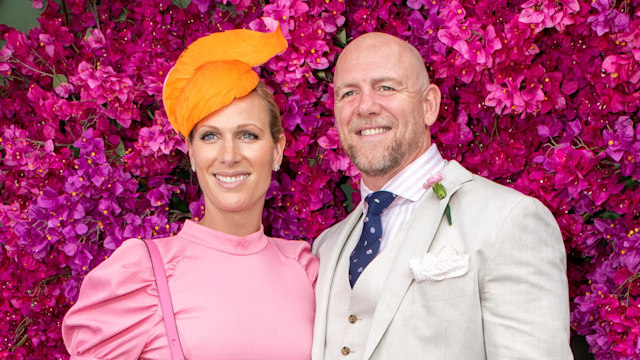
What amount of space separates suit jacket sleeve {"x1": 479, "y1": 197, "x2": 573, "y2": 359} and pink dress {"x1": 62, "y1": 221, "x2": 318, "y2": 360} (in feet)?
2.05

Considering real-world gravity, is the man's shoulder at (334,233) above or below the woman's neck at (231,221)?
below

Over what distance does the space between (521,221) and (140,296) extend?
1129mm

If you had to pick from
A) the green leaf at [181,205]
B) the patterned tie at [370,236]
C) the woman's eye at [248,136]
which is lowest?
the green leaf at [181,205]

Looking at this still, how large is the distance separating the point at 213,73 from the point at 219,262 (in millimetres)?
628

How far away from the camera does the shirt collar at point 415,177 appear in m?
2.14

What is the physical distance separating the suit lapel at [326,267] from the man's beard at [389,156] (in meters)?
0.20

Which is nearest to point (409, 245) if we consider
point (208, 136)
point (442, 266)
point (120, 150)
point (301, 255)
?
point (442, 266)

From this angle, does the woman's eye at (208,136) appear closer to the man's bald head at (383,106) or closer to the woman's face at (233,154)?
the woman's face at (233,154)

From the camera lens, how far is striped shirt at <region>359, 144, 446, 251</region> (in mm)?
2119

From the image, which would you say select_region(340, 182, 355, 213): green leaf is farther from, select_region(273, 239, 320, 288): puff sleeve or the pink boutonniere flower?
the pink boutonniere flower

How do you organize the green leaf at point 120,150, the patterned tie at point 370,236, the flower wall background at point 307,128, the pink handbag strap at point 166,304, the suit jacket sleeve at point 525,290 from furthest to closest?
the green leaf at point 120,150 → the flower wall background at point 307,128 → the patterned tie at point 370,236 → the pink handbag strap at point 166,304 → the suit jacket sleeve at point 525,290

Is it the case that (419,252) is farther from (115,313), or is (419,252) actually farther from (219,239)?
(115,313)

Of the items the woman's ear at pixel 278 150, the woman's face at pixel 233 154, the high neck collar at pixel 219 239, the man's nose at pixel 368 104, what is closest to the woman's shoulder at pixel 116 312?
the high neck collar at pixel 219 239

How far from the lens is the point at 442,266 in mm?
1850
